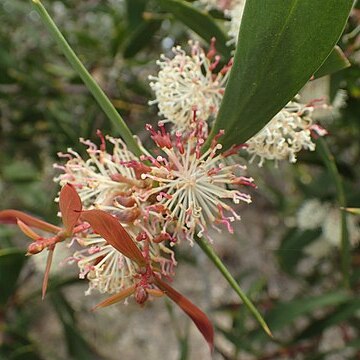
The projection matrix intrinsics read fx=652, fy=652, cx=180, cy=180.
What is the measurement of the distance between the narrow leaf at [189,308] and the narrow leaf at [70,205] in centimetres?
11

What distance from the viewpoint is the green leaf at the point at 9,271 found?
3.58 ft

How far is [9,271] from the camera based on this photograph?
1.25m

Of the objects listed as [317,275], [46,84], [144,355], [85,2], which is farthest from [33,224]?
[144,355]

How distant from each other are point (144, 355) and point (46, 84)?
120 cm

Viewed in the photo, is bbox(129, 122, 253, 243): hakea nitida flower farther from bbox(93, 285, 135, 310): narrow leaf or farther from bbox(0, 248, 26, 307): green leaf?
bbox(0, 248, 26, 307): green leaf

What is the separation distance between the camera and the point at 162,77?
852 mm

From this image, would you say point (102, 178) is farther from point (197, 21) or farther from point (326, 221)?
point (326, 221)

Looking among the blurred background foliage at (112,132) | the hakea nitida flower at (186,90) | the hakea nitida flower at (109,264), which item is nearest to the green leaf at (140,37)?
the blurred background foliage at (112,132)

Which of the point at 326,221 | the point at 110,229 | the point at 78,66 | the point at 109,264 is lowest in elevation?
the point at 326,221

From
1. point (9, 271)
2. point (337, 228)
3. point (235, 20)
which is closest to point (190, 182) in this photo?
point (235, 20)

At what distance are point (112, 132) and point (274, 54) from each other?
0.76 metres

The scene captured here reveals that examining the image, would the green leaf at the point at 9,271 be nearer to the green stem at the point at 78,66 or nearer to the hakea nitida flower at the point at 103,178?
the hakea nitida flower at the point at 103,178

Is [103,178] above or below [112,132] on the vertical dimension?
above

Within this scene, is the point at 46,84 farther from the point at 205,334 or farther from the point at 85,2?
the point at 205,334
